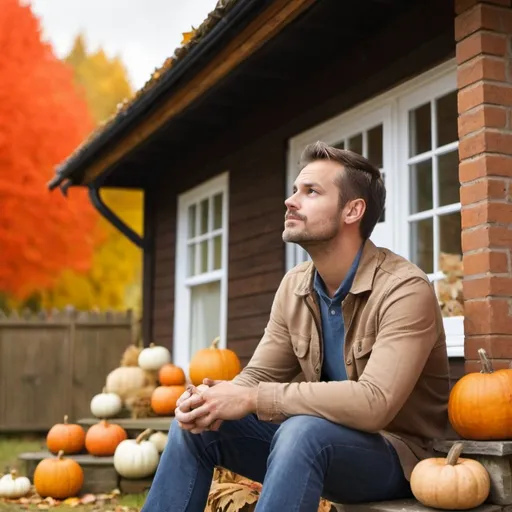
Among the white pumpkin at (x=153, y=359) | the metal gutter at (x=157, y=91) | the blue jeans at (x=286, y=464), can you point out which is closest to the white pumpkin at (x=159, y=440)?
the white pumpkin at (x=153, y=359)

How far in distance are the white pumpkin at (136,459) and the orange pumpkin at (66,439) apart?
1.73 ft

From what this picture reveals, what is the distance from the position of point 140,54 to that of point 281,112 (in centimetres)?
5004

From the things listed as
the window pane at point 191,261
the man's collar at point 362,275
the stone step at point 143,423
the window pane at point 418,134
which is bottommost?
the stone step at point 143,423

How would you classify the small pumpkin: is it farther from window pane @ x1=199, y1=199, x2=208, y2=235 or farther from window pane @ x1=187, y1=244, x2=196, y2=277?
window pane @ x1=187, y1=244, x2=196, y2=277

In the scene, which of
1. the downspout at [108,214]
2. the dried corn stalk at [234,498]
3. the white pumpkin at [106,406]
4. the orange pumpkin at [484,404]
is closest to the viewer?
the orange pumpkin at [484,404]

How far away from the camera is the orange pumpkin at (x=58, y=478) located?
15.6ft

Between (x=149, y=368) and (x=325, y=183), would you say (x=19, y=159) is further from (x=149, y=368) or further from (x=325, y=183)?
(x=325, y=183)

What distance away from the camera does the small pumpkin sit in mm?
2371

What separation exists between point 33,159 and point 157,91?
10320mm

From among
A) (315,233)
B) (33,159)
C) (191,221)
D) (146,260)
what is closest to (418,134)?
(315,233)

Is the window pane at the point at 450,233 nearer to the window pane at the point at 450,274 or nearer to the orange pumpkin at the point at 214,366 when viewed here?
the window pane at the point at 450,274

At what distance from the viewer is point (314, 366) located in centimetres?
271

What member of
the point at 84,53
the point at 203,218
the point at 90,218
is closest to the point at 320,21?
the point at 203,218

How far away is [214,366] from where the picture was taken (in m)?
5.20
